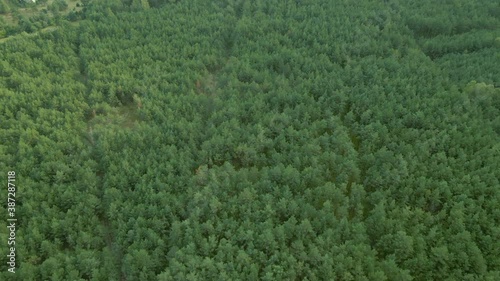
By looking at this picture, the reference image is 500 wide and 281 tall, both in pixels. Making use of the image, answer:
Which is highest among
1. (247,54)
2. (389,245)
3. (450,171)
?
(247,54)

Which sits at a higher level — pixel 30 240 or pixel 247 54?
pixel 247 54

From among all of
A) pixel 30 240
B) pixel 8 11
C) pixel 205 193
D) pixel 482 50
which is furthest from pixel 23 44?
pixel 482 50

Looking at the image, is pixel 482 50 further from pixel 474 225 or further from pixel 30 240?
pixel 30 240

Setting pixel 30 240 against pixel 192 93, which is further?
pixel 192 93

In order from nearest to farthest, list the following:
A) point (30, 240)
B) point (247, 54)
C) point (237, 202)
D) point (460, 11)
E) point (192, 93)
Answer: point (30, 240), point (237, 202), point (192, 93), point (247, 54), point (460, 11)

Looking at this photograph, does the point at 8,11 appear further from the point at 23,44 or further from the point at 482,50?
the point at 482,50

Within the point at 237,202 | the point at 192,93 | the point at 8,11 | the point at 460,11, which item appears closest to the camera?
the point at 237,202
